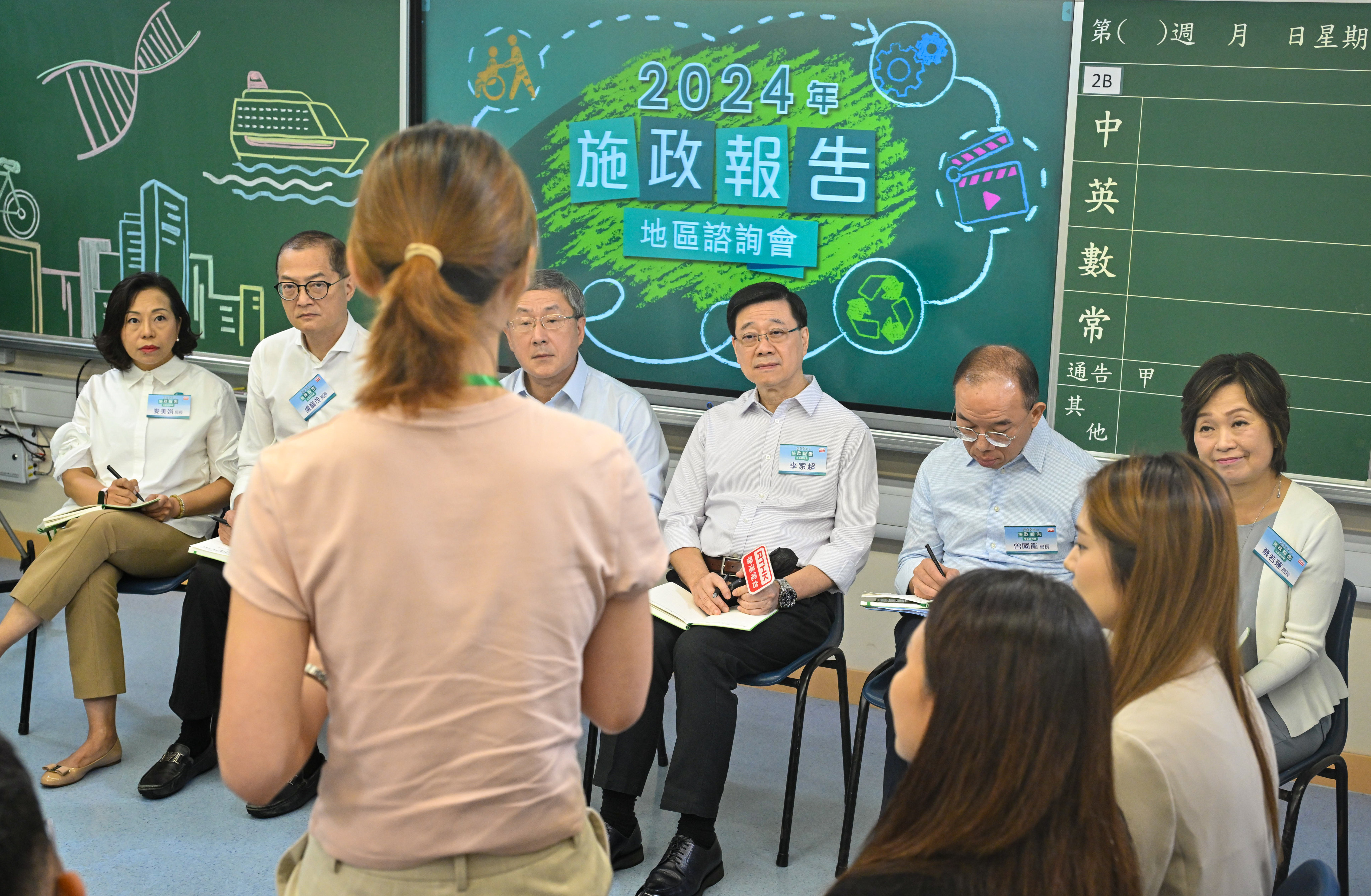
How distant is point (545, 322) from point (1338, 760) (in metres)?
2.11

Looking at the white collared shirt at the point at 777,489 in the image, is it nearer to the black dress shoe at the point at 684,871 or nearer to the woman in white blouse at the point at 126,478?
the black dress shoe at the point at 684,871

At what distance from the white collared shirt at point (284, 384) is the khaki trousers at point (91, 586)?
1.02ft

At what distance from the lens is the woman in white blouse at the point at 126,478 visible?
2.96 metres

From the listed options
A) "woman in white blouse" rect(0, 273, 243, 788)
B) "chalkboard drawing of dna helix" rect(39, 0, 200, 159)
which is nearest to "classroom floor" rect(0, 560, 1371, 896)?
"woman in white blouse" rect(0, 273, 243, 788)

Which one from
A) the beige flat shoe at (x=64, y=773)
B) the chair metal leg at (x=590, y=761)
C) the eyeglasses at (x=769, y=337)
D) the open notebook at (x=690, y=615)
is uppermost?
the eyeglasses at (x=769, y=337)

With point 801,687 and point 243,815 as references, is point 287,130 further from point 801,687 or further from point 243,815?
point 801,687

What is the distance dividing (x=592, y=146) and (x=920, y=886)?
2831mm

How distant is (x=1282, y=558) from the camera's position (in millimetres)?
2346

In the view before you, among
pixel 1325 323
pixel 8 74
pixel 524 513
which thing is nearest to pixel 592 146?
pixel 1325 323

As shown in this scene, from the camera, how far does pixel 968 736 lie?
105 cm

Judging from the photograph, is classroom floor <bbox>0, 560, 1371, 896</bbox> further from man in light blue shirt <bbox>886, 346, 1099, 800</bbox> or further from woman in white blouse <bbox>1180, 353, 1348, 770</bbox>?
woman in white blouse <bbox>1180, 353, 1348, 770</bbox>

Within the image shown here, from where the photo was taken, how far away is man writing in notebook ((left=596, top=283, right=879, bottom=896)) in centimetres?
253

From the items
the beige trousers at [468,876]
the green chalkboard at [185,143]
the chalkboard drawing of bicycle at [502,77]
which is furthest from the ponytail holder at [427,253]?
the green chalkboard at [185,143]

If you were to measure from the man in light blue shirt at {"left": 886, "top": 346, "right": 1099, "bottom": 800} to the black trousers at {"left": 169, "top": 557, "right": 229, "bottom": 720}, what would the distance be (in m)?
1.77
